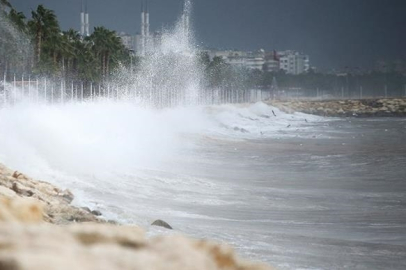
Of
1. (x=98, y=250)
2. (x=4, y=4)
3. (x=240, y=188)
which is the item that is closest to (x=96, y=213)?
(x=240, y=188)

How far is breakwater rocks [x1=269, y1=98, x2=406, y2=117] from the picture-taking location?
126562mm

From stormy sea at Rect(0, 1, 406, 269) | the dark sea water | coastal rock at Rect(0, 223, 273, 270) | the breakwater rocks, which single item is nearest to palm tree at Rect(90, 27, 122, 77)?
stormy sea at Rect(0, 1, 406, 269)

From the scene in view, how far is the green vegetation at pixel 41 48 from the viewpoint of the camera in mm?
61312

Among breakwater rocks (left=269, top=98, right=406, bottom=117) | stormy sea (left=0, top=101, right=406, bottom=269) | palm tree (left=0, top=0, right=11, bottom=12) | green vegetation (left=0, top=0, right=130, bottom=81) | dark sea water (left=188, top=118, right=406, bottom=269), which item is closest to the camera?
dark sea water (left=188, top=118, right=406, bottom=269)

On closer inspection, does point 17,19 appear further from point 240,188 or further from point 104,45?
point 240,188

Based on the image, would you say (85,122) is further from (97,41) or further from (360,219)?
(97,41)

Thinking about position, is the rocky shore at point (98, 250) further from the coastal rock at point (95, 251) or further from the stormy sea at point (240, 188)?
the stormy sea at point (240, 188)

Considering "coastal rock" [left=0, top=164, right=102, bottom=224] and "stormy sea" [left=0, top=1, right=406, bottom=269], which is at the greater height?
"coastal rock" [left=0, top=164, right=102, bottom=224]

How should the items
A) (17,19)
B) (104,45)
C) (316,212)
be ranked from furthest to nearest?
(104,45) → (17,19) → (316,212)

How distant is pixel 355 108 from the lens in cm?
13762

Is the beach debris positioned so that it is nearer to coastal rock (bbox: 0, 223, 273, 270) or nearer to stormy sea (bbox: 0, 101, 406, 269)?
stormy sea (bbox: 0, 101, 406, 269)

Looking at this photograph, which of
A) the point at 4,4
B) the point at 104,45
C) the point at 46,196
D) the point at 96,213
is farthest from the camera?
the point at 104,45

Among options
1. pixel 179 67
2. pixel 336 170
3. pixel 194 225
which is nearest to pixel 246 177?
pixel 336 170

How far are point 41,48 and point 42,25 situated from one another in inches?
72.6
